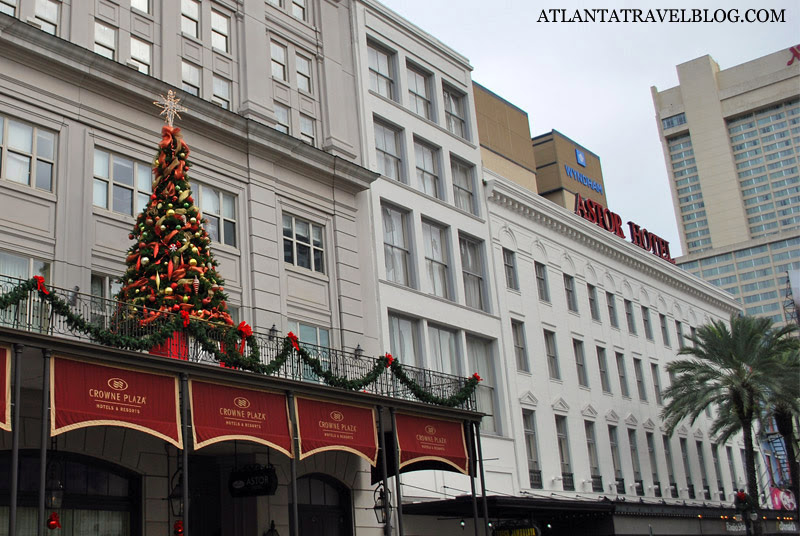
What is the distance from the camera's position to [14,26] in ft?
73.9

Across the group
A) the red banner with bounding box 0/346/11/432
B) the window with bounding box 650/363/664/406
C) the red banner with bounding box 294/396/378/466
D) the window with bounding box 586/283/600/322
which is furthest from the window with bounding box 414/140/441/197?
the red banner with bounding box 0/346/11/432

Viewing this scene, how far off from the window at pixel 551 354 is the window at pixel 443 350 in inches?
252

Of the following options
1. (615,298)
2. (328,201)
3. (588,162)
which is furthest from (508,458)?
(588,162)

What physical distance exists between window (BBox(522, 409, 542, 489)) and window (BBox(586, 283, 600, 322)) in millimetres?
9449

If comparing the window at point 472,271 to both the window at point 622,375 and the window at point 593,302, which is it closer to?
the window at point 593,302

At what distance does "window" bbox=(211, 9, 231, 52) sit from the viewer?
29.3 m

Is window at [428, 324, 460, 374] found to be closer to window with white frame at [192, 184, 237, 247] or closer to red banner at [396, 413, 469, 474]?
red banner at [396, 413, 469, 474]

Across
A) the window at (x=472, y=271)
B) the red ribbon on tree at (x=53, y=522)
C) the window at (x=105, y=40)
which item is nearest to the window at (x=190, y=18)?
the window at (x=105, y=40)

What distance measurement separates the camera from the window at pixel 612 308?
47000mm

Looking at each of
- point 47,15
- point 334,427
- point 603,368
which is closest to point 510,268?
point 603,368

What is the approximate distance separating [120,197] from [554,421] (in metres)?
20.8

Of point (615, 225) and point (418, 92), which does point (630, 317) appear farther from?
point (418, 92)

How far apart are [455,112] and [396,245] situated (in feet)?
29.4

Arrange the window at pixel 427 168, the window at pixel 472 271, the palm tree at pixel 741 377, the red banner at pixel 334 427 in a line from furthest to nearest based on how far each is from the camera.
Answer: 1. the palm tree at pixel 741 377
2. the window at pixel 472 271
3. the window at pixel 427 168
4. the red banner at pixel 334 427
